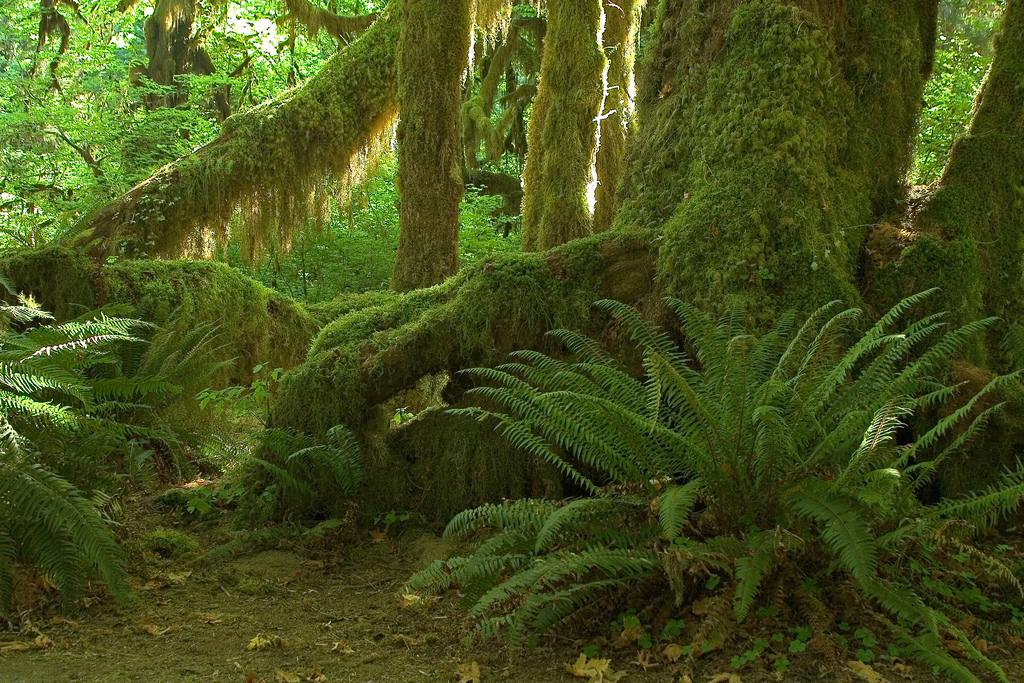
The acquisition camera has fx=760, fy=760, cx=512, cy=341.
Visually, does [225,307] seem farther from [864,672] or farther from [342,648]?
[864,672]

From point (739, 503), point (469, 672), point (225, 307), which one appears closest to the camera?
point (469, 672)

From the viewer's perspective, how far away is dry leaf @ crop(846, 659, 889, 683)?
212 cm

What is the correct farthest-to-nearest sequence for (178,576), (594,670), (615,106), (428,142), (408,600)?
(615,106), (428,142), (178,576), (408,600), (594,670)

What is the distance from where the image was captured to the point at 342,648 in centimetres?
282

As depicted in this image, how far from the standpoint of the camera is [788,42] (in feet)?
13.7

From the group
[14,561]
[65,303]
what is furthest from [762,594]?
[65,303]

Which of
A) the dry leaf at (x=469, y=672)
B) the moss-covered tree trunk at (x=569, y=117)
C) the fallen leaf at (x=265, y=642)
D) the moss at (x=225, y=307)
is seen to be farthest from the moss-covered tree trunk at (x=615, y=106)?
the dry leaf at (x=469, y=672)

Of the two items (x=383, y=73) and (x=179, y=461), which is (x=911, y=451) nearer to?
(x=179, y=461)

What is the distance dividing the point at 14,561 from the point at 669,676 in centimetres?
262

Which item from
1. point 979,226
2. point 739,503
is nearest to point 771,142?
point 979,226

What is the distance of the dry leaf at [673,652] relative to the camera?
239 cm

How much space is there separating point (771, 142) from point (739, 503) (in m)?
2.15

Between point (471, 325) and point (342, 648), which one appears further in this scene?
point (471, 325)

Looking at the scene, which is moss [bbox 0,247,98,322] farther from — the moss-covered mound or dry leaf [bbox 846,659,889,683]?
dry leaf [bbox 846,659,889,683]
